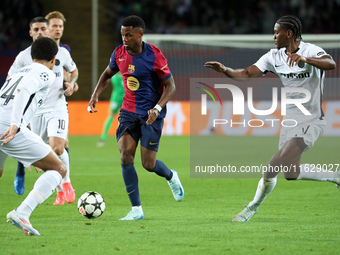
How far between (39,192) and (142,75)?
2.08 m

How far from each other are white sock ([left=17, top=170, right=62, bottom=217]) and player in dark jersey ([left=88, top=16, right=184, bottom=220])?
4.39 feet

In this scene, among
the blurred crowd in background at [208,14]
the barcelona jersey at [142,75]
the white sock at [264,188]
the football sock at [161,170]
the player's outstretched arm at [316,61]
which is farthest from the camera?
the blurred crowd in background at [208,14]

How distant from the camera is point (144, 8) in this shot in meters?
28.3

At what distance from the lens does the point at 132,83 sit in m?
7.61

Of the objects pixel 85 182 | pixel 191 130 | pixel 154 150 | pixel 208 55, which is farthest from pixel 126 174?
pixel 208 55

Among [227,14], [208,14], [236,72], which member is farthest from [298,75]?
[227,14]

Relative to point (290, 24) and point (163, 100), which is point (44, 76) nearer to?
point (163, 100)

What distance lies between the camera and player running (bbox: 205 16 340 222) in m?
7.04

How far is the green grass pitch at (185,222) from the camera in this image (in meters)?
5.63

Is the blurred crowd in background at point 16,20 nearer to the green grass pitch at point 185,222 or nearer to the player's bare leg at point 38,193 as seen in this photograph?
the green grass pitch at point 185,222

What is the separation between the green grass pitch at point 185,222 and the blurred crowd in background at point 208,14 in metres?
15.4

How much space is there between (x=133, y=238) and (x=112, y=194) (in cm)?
368

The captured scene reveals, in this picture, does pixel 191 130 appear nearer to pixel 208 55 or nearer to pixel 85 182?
pixel 208 55

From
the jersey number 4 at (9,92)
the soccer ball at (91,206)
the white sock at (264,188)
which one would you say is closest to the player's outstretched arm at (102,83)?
the soccer ball at (91,206)
